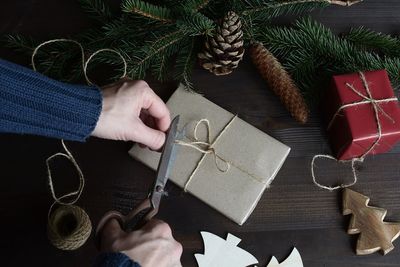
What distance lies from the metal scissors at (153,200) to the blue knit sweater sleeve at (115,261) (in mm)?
52

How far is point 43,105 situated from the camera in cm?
66

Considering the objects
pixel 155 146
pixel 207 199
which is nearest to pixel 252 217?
pixel 207 199

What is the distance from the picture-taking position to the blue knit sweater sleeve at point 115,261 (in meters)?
0.61

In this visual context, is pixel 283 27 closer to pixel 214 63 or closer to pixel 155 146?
pixel 214 63

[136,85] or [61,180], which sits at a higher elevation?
[136,85]

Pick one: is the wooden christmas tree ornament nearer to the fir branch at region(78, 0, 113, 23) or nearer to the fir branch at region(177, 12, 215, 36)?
the fir branch at region(177, 12, 215, 36)

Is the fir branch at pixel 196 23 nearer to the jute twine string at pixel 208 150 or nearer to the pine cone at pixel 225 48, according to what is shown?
the pine cone at pixel 225 48

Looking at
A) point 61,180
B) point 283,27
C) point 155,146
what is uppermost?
point 283,27

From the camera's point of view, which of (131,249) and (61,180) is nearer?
(131,249)

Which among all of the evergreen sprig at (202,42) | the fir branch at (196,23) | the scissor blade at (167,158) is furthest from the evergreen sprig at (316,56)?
the scissor blade at (167,158)

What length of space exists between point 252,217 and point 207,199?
8 centimetres

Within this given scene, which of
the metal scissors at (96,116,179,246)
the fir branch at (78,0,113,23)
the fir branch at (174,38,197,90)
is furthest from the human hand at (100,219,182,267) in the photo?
the fir branch at (78,0,113,23)

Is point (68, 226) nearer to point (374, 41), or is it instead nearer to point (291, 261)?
point (291, 261)

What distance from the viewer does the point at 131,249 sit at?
2.12ft
